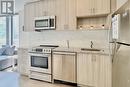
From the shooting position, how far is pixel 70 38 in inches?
203

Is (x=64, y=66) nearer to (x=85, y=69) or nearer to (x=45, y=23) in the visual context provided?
(x=85, y=69)

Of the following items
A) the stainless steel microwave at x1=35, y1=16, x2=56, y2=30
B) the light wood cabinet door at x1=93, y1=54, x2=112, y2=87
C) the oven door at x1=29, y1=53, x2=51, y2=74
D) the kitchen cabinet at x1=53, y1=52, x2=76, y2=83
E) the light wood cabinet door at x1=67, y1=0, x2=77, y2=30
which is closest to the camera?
the light wood cabinet door at x1=93, y1=54, x2=112, y2=87

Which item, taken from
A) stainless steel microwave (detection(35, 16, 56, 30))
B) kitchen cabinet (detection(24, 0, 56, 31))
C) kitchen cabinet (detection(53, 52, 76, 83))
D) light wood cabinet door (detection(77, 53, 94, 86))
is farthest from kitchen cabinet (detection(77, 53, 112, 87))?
kitchen cabinet (detection(24, 0, 56, 31))

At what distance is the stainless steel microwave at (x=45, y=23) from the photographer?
4.90 metres

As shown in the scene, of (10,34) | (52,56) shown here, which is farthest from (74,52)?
(10,34)

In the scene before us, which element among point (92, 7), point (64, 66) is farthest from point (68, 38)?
point (92, 7)

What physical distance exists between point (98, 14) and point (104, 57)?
3.69 feet

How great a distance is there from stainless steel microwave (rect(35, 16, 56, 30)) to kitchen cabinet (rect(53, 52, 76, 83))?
2.77 ft

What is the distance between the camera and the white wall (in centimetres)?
464

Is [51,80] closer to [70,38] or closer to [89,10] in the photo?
[70,38]

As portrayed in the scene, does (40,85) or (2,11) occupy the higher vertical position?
(2,11)

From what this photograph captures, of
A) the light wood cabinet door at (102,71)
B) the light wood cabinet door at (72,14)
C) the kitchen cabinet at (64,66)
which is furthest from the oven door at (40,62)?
the light wood cabinet door at (102,71)

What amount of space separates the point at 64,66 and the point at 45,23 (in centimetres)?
144

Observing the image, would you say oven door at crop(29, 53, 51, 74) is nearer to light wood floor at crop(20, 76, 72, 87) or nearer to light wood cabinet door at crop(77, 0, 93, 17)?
light wood floor at crop(20, 76, 72, 87)
